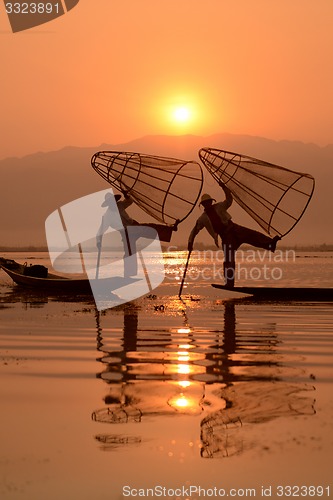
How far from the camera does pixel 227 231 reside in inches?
895

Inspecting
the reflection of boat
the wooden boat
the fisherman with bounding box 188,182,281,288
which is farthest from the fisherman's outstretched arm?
the reflection of boat

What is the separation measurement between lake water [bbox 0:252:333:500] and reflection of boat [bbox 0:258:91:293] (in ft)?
30.6

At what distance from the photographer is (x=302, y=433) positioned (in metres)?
7.30

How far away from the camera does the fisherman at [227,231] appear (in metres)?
22.3

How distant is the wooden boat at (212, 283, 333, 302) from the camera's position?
2202 centimetres

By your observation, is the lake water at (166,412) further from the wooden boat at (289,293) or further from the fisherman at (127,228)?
the fisherman at (127,228)

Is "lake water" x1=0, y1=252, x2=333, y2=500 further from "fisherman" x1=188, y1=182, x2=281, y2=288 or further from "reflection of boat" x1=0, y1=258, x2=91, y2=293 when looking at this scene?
"reflection of boat" x1=0, y1=258, x2=91, y2=293

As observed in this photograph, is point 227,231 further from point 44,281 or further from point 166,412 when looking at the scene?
point 166,412

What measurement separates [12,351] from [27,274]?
15860mm

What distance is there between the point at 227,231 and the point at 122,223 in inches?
129

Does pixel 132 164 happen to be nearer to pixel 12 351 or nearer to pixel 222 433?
pixel 12 351

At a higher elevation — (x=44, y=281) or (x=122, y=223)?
(x=122, y=223)

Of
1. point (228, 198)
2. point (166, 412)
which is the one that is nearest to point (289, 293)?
point (228, 198)

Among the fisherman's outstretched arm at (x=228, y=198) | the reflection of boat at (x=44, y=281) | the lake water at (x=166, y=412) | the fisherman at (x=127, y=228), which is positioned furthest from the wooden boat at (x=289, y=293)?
the lake water at (x=166, y=412)
